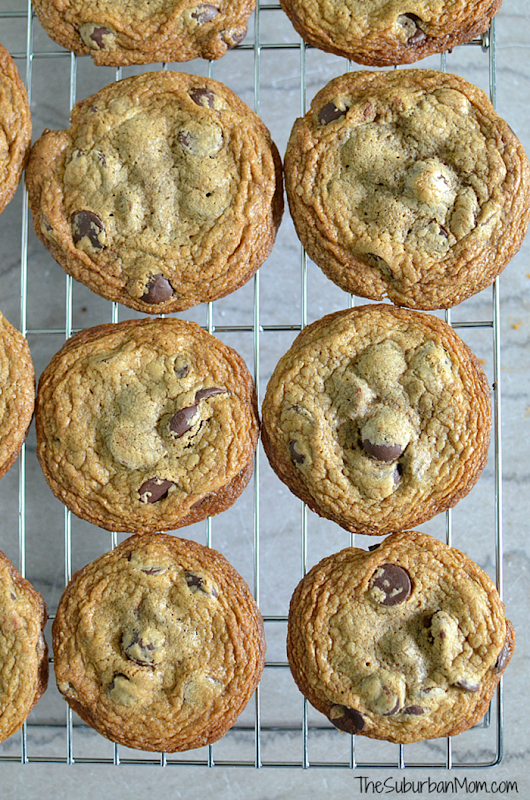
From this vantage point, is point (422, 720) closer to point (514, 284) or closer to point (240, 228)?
point (240, 228)

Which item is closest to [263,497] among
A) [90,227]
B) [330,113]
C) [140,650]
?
[140,650]

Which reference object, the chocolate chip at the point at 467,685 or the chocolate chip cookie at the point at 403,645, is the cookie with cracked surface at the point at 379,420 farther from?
the chocolate chip at the point at 467,685

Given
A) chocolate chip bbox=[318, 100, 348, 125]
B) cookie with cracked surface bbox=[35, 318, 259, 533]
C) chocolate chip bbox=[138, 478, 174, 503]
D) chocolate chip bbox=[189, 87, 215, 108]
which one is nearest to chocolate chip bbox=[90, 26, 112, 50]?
chocolate chip bbox=[189, 87, 215, 108]

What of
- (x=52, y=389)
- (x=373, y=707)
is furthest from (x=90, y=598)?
(x=373, y=707)

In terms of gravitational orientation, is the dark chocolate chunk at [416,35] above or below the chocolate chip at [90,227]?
above

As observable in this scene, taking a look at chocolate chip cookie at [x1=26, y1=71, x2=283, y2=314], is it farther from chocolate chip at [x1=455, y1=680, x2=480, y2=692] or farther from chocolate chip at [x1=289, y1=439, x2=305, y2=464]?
chocolate chip at [x1=455, y1=680, x2=480, y2=692]

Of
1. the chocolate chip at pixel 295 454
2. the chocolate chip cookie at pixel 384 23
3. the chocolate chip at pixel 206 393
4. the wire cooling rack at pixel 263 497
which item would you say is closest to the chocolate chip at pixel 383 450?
the chocolate chip at pixel 295 454

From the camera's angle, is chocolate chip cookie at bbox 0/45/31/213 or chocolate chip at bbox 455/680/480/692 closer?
chocolate chip at bbox 455/680/480/692
